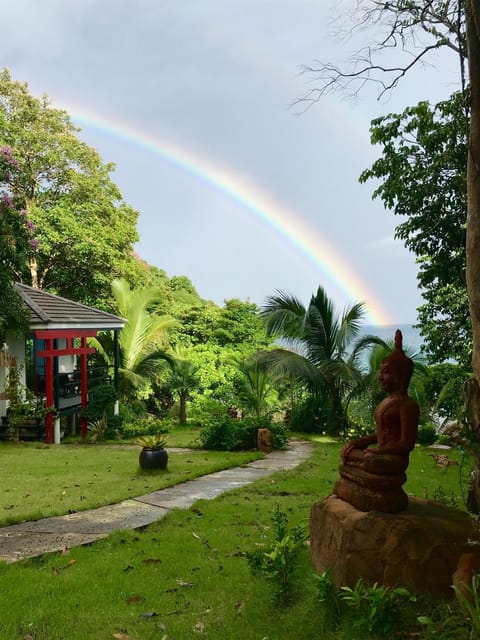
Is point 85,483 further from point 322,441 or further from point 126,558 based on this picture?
point 322,441

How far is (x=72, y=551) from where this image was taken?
17.7 ft

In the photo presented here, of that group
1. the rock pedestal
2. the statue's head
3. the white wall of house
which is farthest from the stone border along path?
the white wall of house

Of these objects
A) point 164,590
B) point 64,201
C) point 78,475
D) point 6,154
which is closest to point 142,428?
point 78,475

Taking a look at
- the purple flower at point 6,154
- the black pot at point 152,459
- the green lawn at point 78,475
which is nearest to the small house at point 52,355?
the green lawn at point 78,475

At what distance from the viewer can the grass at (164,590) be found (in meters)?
3.85

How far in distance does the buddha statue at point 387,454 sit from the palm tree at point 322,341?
11370mm

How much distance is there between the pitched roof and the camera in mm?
15422

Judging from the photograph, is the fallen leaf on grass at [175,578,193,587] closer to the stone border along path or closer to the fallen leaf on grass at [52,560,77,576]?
the fallen leaf on grass at [52,560,77,576]

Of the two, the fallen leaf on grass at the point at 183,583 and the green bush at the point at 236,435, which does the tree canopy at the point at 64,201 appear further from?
the fallen leaf on grass at the point at 183,583

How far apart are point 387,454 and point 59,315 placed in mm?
13924

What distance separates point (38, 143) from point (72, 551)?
2123cm

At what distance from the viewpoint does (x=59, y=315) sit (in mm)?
16344

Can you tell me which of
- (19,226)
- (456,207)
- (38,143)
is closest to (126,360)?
(19,226)

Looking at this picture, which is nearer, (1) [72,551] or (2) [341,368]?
(1) [72,551]
